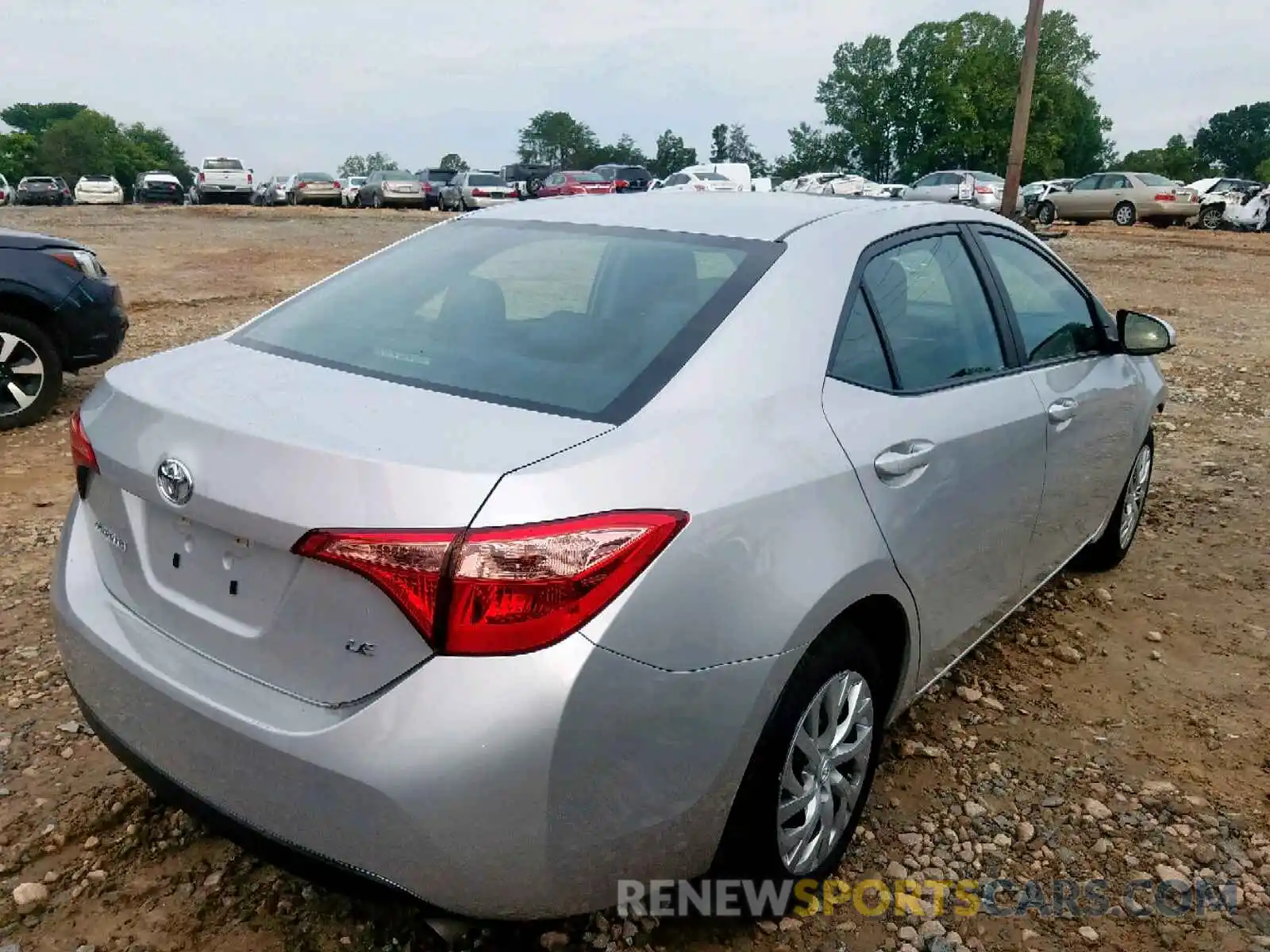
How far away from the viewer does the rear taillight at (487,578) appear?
1.66 metres

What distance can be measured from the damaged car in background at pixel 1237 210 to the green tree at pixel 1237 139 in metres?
75.1

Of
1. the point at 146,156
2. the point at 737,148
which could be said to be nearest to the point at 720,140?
the point at 737,148

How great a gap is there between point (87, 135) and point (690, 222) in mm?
114297

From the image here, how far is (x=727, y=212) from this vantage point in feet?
9.15

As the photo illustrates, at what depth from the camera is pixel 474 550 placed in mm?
1653

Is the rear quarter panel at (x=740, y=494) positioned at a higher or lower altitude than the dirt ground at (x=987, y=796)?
higher

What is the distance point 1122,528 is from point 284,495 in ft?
12.3

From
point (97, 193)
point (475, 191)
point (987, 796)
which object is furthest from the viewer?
point (97, 193)

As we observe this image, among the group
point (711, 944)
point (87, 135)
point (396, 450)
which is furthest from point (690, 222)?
point (87, 135)

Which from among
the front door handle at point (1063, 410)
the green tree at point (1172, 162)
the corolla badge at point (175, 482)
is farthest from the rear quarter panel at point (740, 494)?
the green tree at point (1172, 162)

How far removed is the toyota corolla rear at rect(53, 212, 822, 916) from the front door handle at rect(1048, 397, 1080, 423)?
1.34 meters

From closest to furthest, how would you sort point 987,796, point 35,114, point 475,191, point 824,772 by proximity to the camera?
point 824,772 < point 987,796 < point 475,191 < point 35,114

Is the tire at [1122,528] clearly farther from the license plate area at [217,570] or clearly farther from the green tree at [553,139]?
the green tree at [553,139]

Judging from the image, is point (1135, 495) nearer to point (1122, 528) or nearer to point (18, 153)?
point (1122, 528)
